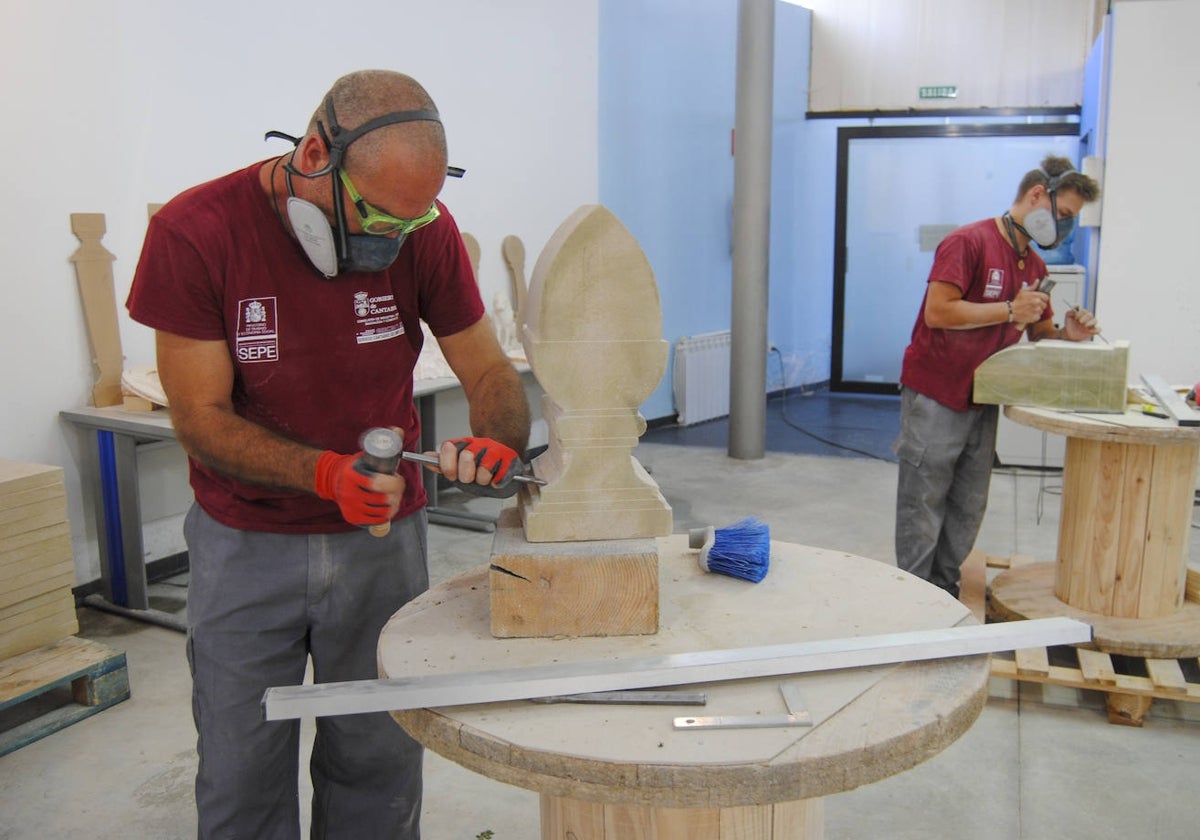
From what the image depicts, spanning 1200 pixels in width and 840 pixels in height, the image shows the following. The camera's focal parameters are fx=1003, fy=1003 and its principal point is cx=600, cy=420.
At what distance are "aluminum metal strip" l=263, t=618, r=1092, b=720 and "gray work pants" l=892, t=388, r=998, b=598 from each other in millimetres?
2198

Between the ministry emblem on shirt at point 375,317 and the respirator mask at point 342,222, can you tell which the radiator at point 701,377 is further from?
the respirator mask at point 342,222

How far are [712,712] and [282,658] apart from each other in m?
0.89

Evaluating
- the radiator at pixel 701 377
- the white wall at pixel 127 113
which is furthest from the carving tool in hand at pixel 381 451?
the radiator at pixel 701 377

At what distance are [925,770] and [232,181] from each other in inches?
94.0

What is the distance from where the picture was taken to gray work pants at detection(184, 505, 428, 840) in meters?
1.74

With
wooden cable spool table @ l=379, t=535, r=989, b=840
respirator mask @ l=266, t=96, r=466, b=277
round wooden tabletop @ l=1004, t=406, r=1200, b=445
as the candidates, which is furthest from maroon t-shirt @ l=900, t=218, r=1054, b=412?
respirator mask @ l=266, t=96, r=466, b=277

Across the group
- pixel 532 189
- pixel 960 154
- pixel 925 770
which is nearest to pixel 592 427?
pixel 925 770

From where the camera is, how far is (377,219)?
159cm

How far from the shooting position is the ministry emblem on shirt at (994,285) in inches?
135

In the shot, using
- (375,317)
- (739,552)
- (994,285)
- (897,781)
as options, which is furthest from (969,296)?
(375,317)

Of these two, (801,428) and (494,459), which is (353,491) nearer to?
(494,459)

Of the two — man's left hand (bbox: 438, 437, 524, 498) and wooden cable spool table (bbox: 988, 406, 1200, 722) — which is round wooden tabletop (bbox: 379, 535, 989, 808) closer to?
man's left hand (bbox: 438, 437, 524, 498)

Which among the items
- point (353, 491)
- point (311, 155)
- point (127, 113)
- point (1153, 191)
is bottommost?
point (353, 491)

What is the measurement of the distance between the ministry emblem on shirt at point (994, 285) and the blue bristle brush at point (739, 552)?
204cm
